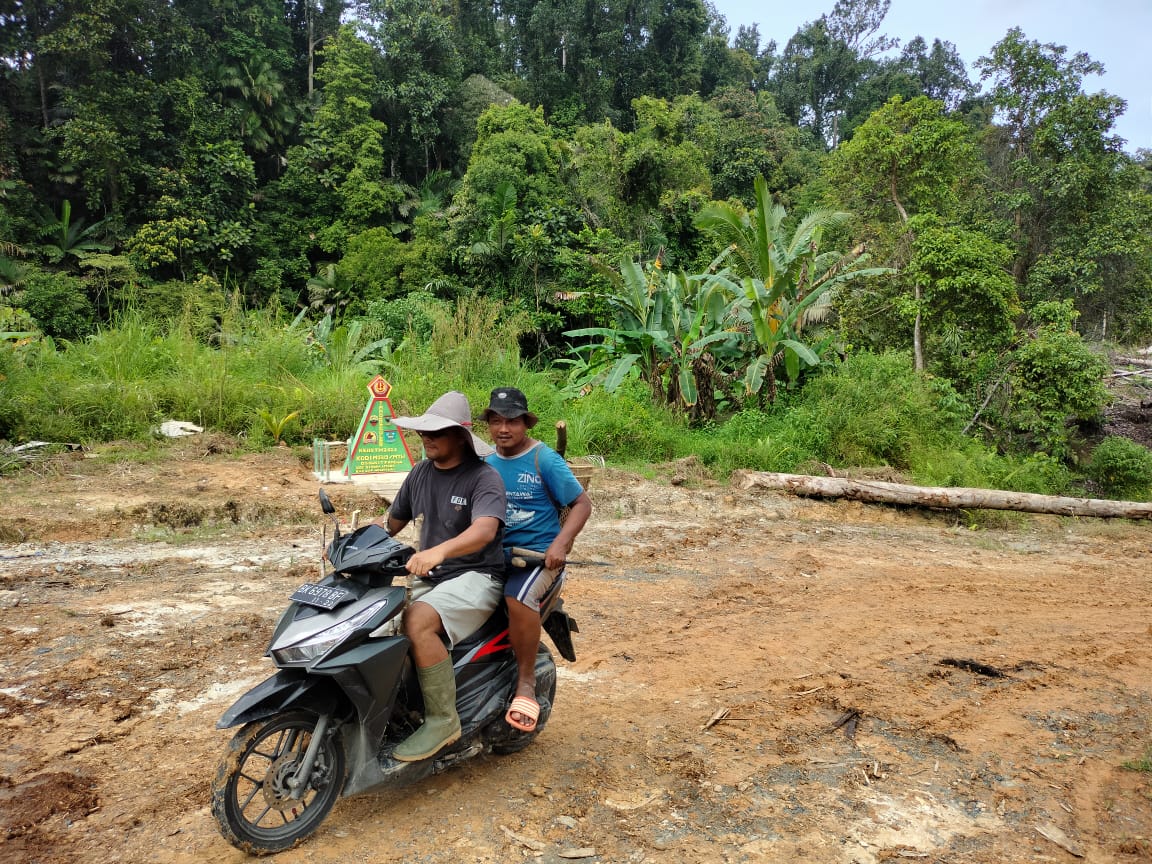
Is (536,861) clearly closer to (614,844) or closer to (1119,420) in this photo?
(614,844)

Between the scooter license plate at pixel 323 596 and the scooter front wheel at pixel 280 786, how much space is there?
368 mm

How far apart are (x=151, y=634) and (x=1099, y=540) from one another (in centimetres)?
1048

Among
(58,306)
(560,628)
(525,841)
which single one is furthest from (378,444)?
(58,306)

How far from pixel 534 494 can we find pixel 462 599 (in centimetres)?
58

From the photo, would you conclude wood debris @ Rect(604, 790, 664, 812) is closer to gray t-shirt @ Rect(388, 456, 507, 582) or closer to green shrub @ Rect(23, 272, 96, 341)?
gray t-shirt @ Rect(388, 456, 507, 582)

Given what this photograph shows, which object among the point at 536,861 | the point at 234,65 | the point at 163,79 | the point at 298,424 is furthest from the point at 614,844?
the point at 234,65

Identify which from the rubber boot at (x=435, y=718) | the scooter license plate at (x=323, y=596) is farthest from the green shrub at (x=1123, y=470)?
the scooter license plate at (x=323, y=596)

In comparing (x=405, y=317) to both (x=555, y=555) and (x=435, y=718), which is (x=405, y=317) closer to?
(x=555, y=555)

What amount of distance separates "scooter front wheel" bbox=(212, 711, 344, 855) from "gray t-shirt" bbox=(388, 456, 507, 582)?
72 centimetres

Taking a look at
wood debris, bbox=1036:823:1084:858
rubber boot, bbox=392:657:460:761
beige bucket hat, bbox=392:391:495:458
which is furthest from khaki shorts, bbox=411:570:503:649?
wood debris, bbox=1036:823:1084:858

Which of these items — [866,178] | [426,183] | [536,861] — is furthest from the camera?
[426,183]

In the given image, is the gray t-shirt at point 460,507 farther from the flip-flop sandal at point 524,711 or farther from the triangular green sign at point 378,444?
the triangular green sign at point 378,444

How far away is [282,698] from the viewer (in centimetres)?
262

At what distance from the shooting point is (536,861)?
2.71 m
